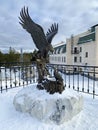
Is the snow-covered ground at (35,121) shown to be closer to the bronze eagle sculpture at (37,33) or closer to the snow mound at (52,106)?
the snow mound at (52,106)

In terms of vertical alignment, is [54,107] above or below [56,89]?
below

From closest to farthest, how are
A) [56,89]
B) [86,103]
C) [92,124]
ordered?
[92,124], [56,89], [86,103]

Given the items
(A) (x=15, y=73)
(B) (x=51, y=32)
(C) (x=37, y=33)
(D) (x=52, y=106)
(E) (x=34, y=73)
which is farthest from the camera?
(E) (x=34, y=73)

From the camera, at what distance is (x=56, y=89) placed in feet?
12.4

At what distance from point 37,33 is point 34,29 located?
108 mm

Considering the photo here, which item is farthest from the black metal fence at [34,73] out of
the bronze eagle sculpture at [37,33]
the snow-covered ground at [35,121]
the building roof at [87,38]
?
the building roof at [87,38]

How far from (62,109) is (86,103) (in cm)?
122

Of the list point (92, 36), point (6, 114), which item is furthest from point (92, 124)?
point (92, 36)

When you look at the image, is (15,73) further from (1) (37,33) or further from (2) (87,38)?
(2) (87,38)

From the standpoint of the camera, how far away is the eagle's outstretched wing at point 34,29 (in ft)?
12.4

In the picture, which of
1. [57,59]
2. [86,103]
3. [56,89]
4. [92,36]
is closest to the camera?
[56,89]

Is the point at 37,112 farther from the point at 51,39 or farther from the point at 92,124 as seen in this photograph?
the point at 51,39

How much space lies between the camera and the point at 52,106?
3.48 metres

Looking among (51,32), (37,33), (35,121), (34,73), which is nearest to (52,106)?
(35,121)
